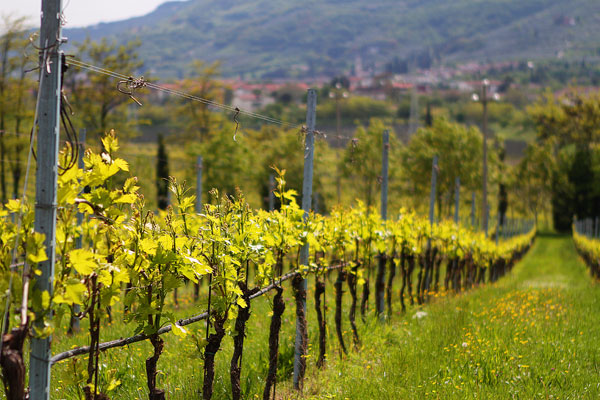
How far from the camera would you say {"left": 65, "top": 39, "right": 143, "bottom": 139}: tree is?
31.3 metres

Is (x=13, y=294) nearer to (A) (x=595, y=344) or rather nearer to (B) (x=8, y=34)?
(A) (x=595, y=344)

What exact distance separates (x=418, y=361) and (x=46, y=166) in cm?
526

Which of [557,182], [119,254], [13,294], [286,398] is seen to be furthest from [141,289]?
[557,182]

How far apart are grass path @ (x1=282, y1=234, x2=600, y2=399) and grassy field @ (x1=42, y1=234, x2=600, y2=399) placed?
15mm

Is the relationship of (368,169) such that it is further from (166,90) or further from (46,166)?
(46,166)

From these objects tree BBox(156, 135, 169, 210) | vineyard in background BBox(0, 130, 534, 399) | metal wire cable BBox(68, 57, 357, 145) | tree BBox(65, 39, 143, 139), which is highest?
tree BBox(65, 39, 143, 139)

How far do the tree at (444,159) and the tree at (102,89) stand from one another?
21.2 m

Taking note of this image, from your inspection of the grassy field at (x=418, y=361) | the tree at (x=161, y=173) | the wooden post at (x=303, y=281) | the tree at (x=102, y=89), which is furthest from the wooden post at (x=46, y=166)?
the tree at (x=161, y=173)

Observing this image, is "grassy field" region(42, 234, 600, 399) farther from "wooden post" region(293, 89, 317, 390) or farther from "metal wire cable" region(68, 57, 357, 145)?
"metal wire cable" region(68, 57, 357, 145)

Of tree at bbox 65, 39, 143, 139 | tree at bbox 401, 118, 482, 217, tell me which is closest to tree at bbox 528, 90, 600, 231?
tree at bbox 401, 118, 482, 217

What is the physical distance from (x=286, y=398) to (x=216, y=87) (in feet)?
131

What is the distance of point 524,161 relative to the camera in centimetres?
6538

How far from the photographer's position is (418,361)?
22.9 ft

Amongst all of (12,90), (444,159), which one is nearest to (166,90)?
(12,90)
